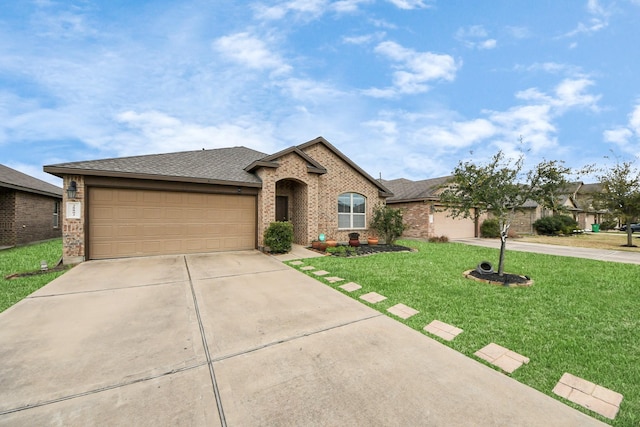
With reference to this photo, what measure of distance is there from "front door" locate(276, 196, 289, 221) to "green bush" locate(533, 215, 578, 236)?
69.8 feet

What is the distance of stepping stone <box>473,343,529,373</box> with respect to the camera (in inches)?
107

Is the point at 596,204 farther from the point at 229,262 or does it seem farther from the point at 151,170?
the point at 151,170

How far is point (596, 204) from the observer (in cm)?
1508

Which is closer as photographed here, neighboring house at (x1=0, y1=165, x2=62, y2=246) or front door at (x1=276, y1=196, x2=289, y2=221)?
neighboring house at (x1=0, y1=165, x2=62, y2=246)

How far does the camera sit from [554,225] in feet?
64.8

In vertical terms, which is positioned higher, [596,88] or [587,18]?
[587,18]

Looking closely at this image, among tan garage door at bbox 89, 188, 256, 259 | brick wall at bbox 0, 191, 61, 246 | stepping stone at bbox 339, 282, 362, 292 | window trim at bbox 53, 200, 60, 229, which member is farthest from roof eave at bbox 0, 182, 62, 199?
stepping stone at bbox 339, 282, 362, 292

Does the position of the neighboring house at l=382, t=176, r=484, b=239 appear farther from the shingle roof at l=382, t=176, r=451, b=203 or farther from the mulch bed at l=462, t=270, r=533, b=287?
the mulch bed at l=462, t=270, r=533, b=287

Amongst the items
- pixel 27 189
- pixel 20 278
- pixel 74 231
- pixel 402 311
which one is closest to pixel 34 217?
pixel 27 189

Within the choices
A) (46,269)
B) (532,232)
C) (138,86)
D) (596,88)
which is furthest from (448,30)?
(532,232)

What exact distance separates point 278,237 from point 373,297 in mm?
5119

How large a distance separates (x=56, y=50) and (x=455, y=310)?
550 inches

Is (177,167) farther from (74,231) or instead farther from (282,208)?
(282,208)

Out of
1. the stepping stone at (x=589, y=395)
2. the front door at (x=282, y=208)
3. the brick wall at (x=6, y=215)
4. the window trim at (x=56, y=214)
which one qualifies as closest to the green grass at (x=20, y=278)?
the brick wall at (x=6, y=215)
